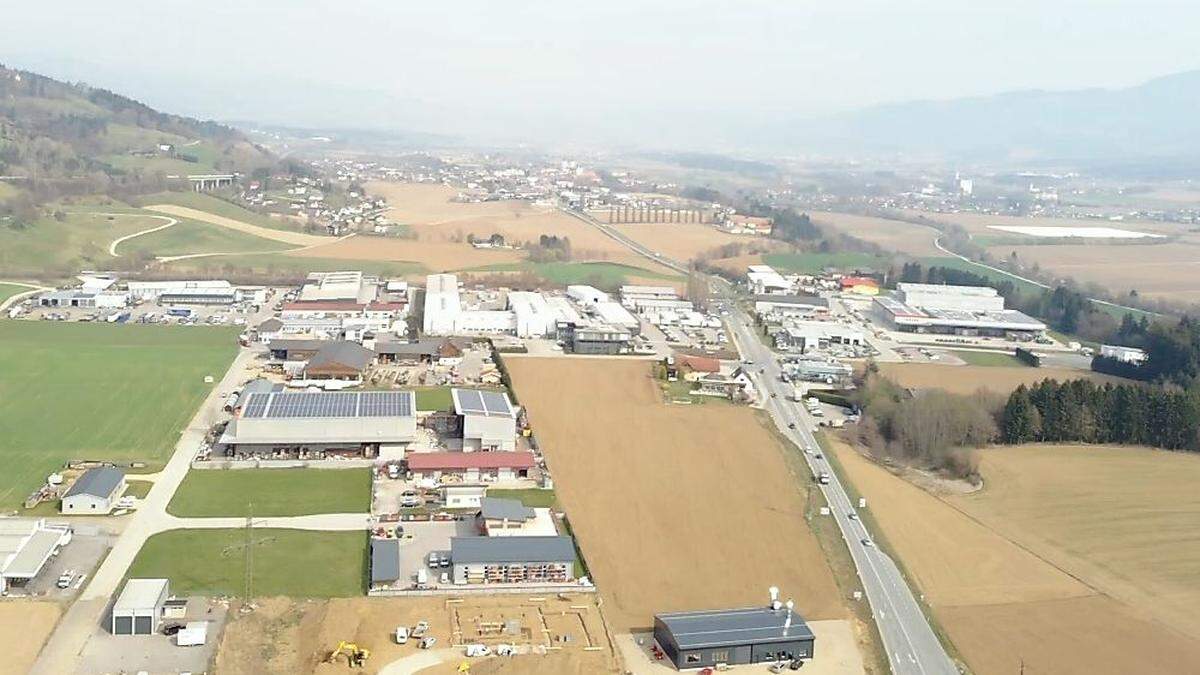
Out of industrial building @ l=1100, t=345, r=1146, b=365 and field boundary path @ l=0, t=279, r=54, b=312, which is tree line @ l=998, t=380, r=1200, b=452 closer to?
industrial building @ l=1100, t=345, r=1146, b=365

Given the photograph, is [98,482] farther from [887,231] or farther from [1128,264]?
[887,231]

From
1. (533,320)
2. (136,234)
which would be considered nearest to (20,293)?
(136,234)

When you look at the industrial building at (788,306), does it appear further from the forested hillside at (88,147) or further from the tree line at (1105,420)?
the forested hillside at (88,147)

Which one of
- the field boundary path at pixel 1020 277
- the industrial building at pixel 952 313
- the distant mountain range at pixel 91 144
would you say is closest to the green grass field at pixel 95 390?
the industrial building at pixel 952 313

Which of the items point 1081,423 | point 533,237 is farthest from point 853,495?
point 533,237

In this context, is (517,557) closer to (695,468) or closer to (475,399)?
(695,468)

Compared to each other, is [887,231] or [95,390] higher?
[887,231]

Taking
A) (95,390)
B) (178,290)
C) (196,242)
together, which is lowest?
(95,390)
